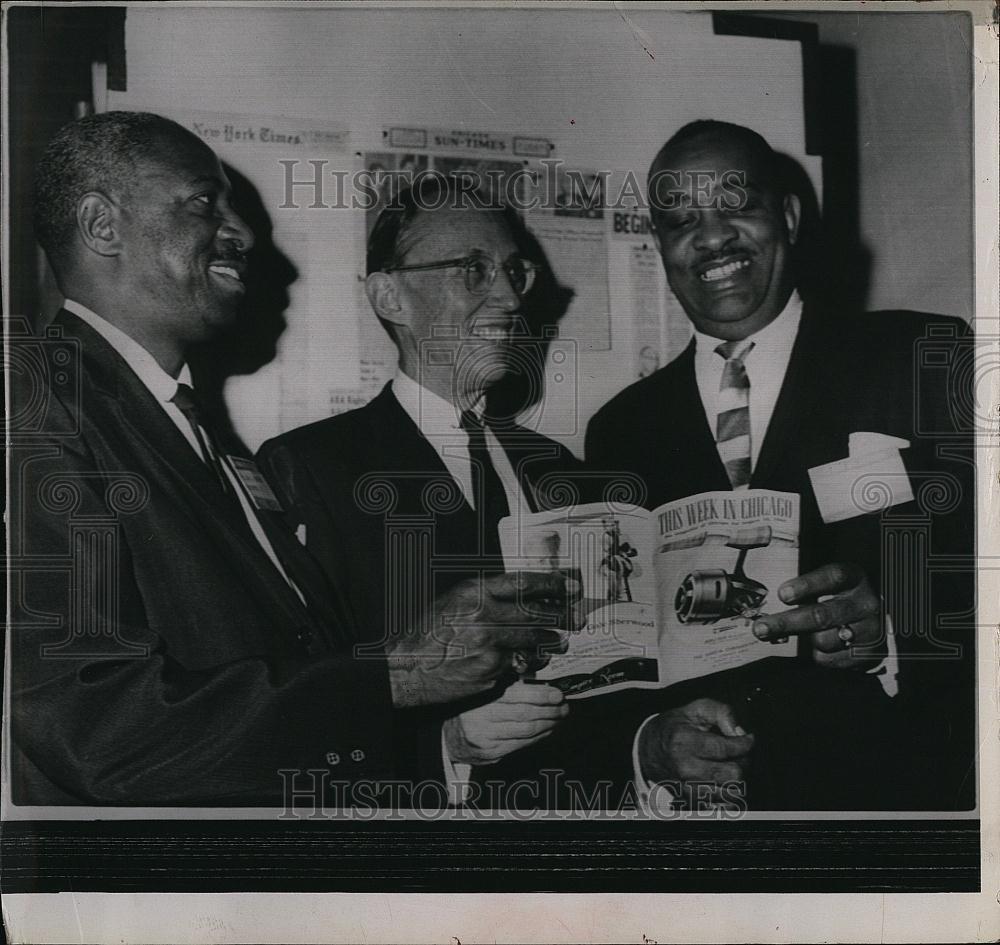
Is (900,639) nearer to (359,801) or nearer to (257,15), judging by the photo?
(359,801)

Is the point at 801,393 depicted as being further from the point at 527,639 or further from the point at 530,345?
the point at 527,639

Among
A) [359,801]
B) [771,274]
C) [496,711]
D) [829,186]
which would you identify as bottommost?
[359,801]

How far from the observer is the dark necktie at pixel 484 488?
5.22ft

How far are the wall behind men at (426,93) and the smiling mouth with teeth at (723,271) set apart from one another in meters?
0.08

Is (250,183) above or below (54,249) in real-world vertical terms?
above

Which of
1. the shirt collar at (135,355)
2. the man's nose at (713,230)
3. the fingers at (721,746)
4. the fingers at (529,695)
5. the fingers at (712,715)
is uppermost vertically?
the man's nose at (713,230)

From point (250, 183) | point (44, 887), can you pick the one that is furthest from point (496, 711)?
point (250, 183)

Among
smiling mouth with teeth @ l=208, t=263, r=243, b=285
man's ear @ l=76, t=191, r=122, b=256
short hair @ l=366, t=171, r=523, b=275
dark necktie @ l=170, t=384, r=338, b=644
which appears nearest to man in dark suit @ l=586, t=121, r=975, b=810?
short hair @ l=366, t=171, r=523, b=275

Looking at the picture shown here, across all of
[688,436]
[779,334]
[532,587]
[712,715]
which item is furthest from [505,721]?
[779,334]

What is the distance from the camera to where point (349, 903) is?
5.17ft

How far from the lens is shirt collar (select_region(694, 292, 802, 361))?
64.1 inches

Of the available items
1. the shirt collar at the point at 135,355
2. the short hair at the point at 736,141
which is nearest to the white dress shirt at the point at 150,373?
the shirt collar at the point at 135,355

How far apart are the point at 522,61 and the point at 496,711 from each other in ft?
3.43

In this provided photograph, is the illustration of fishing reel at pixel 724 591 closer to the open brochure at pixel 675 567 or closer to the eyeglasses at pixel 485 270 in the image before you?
the open brochure at pixel 675 567
